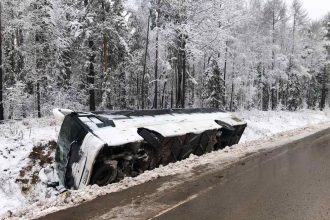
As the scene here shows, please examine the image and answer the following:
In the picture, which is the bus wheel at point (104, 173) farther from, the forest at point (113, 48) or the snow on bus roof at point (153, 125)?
the forest at point (113, 48)

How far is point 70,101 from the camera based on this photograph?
2559 centimetres

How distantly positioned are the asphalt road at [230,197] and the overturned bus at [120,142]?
1.23 meters

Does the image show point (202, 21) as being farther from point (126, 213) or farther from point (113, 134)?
point (126, 213)

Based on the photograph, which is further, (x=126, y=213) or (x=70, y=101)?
(x=70, y=101)

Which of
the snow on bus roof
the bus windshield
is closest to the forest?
the snow on bus roof

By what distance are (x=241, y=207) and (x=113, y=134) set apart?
13.2 feet

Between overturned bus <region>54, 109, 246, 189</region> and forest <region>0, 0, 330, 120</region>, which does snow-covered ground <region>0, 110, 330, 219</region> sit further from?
forest <region>0, 0, 330, 120</region>

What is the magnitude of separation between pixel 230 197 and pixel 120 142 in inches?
124

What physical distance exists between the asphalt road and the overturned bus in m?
1.23

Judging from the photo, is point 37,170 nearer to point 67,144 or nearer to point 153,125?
point 67,144

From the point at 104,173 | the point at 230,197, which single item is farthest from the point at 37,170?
the point at 230,197

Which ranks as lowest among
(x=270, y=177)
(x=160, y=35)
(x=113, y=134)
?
(x=270, y=177)

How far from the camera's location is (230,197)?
7.75 m

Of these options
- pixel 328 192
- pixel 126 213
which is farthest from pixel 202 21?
pixel 126 213
